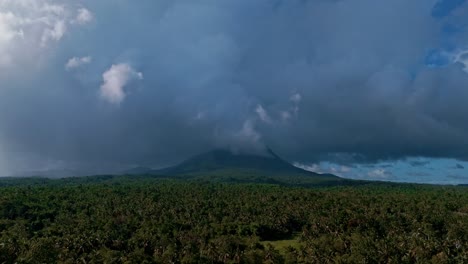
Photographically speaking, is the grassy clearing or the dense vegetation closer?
the dense vegetation

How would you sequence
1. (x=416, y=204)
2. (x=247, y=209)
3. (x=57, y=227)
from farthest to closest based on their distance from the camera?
(x=416, y=204) < (x=247, y=209) < (x=57, y=227)

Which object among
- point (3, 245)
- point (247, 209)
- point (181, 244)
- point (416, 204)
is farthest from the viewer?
point (416, 204)

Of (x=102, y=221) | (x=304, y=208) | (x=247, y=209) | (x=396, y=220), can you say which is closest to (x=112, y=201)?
(x=102, y=221)

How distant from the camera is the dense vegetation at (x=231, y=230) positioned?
93.9 metres

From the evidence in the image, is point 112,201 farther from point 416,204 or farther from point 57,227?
point 416,204

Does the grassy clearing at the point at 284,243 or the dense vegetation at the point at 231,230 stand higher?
the dense vegetation at the point at 231,230

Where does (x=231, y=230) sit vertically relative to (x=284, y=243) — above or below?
above

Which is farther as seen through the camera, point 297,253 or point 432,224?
point 432,224

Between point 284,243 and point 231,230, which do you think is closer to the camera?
point 284,243

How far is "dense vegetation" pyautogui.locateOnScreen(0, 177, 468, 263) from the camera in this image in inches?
3696

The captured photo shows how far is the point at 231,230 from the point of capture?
129750 mm

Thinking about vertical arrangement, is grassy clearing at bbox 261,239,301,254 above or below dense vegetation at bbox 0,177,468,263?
below

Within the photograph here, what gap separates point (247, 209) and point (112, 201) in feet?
195

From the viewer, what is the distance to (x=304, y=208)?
161 meters
